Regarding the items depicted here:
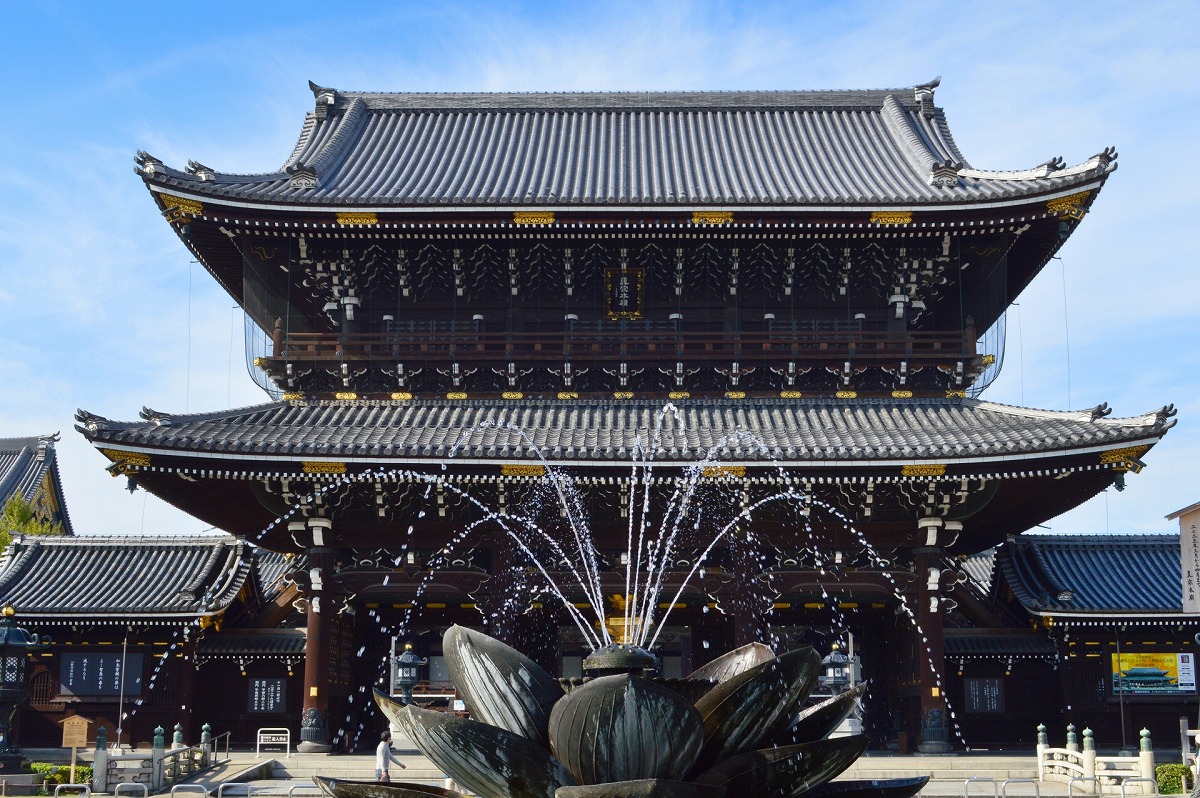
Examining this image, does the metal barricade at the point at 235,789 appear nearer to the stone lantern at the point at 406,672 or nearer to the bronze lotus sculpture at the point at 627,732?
the stone lantern at the point at 406,672

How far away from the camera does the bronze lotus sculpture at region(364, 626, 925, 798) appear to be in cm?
877

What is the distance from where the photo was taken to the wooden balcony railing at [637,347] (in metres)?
24.6

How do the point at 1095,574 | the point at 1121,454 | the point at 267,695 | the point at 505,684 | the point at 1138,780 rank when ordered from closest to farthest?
the point at 505,684 → the point at 1138,780 → the point at 1121,454 → the point at 267,695 → the point at 1095,574

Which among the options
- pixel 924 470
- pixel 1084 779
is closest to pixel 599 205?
pixel 924 470

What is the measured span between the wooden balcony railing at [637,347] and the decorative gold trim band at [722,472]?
352 centimetres

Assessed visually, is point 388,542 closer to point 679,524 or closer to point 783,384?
point 679,524

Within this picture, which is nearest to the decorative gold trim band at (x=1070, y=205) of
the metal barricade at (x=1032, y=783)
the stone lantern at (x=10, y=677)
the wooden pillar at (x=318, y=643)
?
the metal barricade at (x=1032, y=783)

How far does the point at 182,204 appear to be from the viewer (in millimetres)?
23391

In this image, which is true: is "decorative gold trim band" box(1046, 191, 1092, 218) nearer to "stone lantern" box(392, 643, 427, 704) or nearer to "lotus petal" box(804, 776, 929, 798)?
"stone lantern" box(392, 643, 427, 704)

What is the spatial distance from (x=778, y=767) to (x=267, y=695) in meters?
19.7

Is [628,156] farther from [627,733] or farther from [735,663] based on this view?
[627,733]

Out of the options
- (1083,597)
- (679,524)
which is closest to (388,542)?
(679,524)

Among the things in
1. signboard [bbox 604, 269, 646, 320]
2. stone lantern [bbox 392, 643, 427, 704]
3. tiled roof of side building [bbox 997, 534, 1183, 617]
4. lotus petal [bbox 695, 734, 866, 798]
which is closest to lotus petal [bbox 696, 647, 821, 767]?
lotus petal [bbox 695, 734, 866, 798]

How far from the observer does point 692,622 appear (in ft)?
85.4
